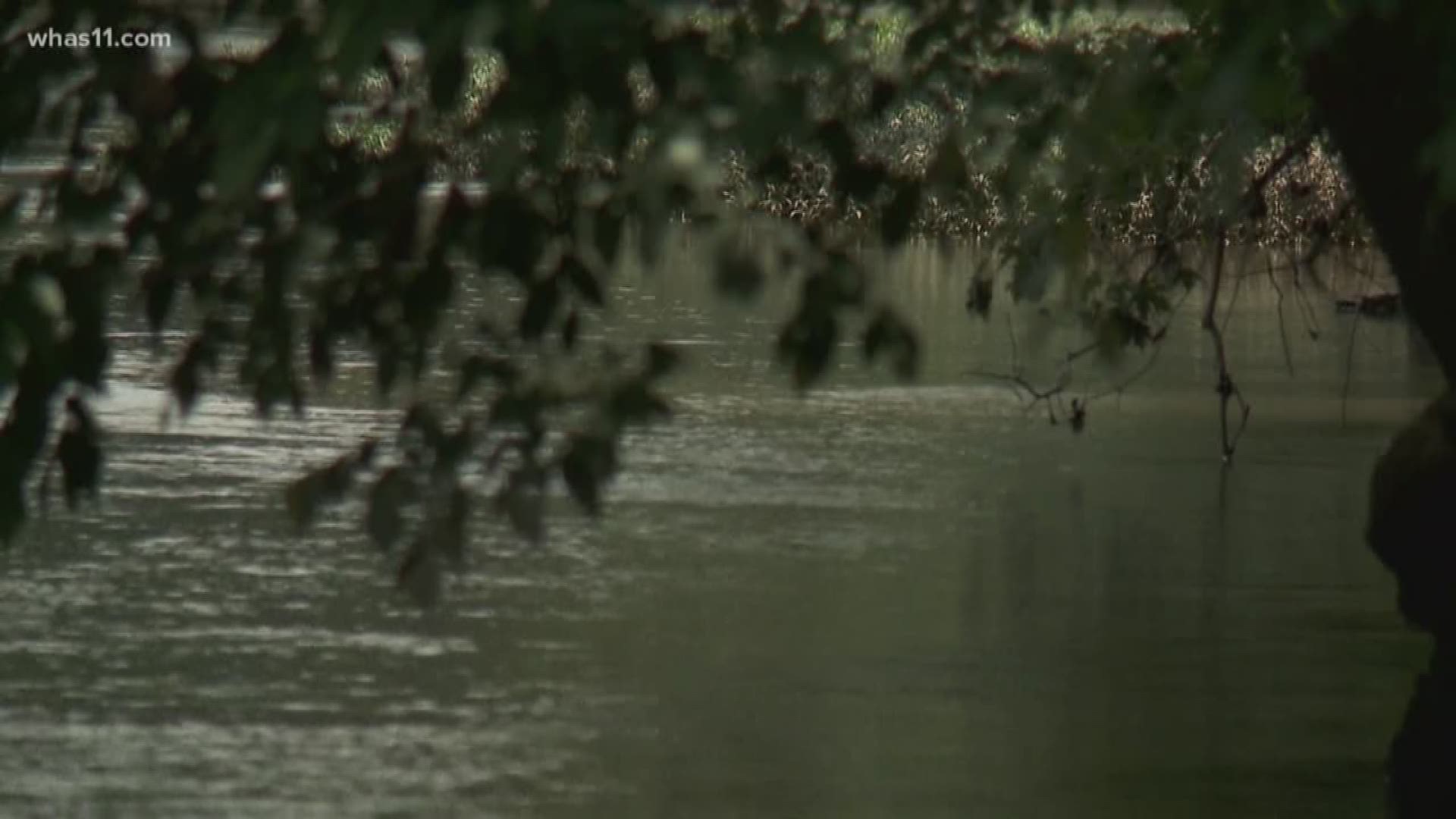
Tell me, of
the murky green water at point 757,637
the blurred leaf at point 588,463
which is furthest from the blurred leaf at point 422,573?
the murky green water at point 757,637

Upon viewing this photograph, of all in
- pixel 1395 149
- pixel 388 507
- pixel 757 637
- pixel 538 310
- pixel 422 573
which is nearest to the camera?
pixel 388 507

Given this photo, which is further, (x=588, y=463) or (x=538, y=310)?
(x=538, y=310)

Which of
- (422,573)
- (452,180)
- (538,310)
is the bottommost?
(422,573)

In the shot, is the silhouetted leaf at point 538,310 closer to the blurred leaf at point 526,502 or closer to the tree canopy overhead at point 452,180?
the tree canopy overhead at point 452,180

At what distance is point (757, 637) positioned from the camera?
11438mm

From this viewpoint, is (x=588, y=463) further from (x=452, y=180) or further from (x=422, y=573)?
(x=452, y=180)

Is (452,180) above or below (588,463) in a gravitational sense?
above

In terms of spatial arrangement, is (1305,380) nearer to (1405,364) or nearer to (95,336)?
(1405,364)

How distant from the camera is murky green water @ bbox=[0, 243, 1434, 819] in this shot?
9.05 meters

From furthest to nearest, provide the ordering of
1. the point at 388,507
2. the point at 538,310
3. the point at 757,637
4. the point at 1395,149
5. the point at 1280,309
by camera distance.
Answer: the point at 757,637, the point at 1280,309, the point at 1395,149, the point at 538,310, the point at 388,507

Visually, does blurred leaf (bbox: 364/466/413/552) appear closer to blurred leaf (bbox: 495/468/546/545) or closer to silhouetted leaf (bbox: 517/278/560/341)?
blurred leaf (bbox: 495/468/546/545)

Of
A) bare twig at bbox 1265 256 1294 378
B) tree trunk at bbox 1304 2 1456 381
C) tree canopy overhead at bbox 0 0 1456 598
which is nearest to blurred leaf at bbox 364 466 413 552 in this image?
tree canopy overhead at bbox 0 0 1456 598

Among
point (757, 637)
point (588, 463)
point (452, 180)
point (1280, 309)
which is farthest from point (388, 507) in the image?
point (757, 637)

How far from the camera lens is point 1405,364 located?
21766mm
